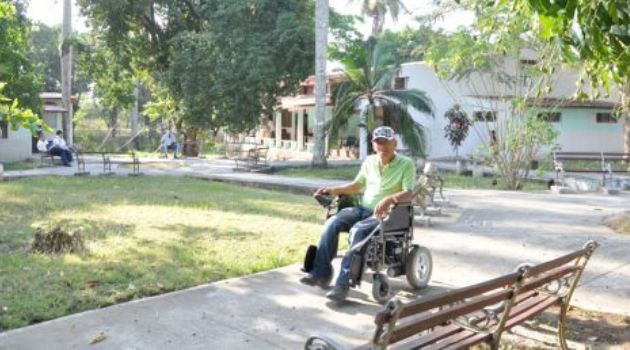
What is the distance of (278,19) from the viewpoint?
88.8 ft

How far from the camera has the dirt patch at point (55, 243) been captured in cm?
792

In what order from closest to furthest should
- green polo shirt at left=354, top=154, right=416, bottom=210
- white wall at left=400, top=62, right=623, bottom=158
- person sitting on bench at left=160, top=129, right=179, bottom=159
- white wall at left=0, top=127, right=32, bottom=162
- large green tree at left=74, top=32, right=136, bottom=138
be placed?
1. green polo shirt at left=354, top=154, right=416, bottom=210
2. white wall at left=0, top=127, right=32, bottom=162
3. white wall at left=400, top=62, right=623, bottom=158
4. person sitting on bench at left=160, top=129, right=179, bottom=159
5. large green tree at left=74, top=32, right=136, bottom=138

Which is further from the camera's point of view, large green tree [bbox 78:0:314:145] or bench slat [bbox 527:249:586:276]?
large green tree [bbox 78:0:314:145]

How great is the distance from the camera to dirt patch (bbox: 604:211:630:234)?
9.55m

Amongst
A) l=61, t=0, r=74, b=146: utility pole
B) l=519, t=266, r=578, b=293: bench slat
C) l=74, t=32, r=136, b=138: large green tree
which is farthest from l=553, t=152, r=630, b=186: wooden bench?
l=74, t=32, r=136, b=138: large green tree

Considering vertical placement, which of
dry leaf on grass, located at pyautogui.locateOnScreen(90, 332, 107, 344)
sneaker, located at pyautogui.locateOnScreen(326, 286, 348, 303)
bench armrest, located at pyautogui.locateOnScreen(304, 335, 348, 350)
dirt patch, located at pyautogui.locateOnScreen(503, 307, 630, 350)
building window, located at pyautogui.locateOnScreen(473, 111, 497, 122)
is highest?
building window, located at pyautogui.locateOnScreen(473, 111, 497, 122)

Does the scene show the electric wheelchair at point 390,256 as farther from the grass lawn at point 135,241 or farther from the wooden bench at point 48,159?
the wooden bench at point 48,159

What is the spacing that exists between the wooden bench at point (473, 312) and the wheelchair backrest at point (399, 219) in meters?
1.45

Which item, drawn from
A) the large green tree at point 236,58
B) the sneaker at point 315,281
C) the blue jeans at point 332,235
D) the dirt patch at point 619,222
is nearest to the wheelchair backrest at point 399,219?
the blue jeans at point 332,235

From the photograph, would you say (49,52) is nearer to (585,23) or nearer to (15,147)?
(15,147)

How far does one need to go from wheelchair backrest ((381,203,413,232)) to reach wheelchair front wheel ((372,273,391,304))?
0.43 m

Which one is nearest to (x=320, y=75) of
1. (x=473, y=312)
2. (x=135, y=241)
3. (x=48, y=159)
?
(x=48, y=159)

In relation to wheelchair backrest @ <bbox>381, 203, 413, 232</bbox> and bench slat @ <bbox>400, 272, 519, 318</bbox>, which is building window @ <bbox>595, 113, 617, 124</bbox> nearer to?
wheelchair backrest @ <bbox>381, 203, 413, 232</bbox>

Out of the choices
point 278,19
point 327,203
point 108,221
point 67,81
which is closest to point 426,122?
point 278,19
